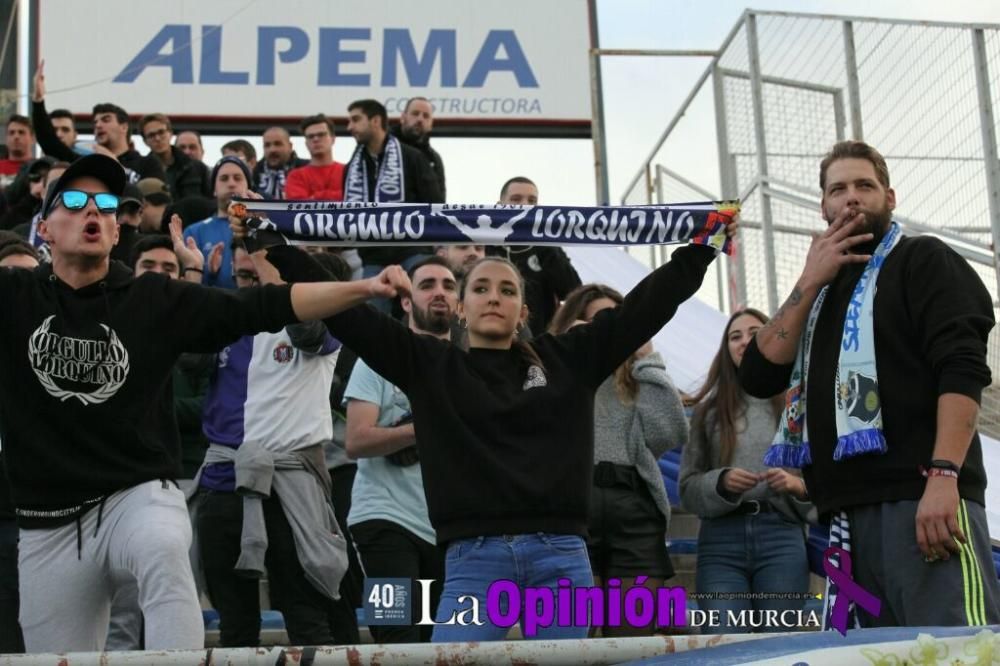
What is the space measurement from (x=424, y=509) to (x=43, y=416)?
1.79 m

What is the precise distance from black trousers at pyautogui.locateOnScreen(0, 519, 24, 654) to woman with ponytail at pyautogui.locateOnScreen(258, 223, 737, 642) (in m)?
1.69

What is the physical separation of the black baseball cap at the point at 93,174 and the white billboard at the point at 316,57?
10678mm

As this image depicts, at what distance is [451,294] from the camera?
616cm

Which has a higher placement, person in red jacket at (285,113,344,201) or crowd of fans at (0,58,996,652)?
person in red jacket at (285,113,344,201)

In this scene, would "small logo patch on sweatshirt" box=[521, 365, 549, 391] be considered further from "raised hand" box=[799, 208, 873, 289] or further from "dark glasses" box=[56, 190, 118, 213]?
"dark glasses" box=[56, 190, 118, 213]

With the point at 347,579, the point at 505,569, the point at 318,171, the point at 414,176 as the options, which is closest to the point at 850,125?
the point at 414,176

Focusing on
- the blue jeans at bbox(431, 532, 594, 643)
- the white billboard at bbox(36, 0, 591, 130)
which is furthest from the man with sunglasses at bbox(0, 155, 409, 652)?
the white billboard at bbox(36, 0, 591, 130)

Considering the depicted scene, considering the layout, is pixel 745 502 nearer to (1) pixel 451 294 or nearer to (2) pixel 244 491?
(1) pixel 451 294

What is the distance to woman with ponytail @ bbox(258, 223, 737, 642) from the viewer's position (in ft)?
15.0

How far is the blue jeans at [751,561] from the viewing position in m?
5.82

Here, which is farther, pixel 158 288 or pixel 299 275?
pixel 299 275

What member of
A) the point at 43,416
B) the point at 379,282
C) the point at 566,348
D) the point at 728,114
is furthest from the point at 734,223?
the point at 728,114

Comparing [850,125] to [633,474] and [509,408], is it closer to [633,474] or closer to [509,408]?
[633,474]

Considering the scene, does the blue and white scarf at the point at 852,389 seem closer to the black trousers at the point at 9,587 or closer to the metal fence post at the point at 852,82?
the black trousers at the point at 9,587
